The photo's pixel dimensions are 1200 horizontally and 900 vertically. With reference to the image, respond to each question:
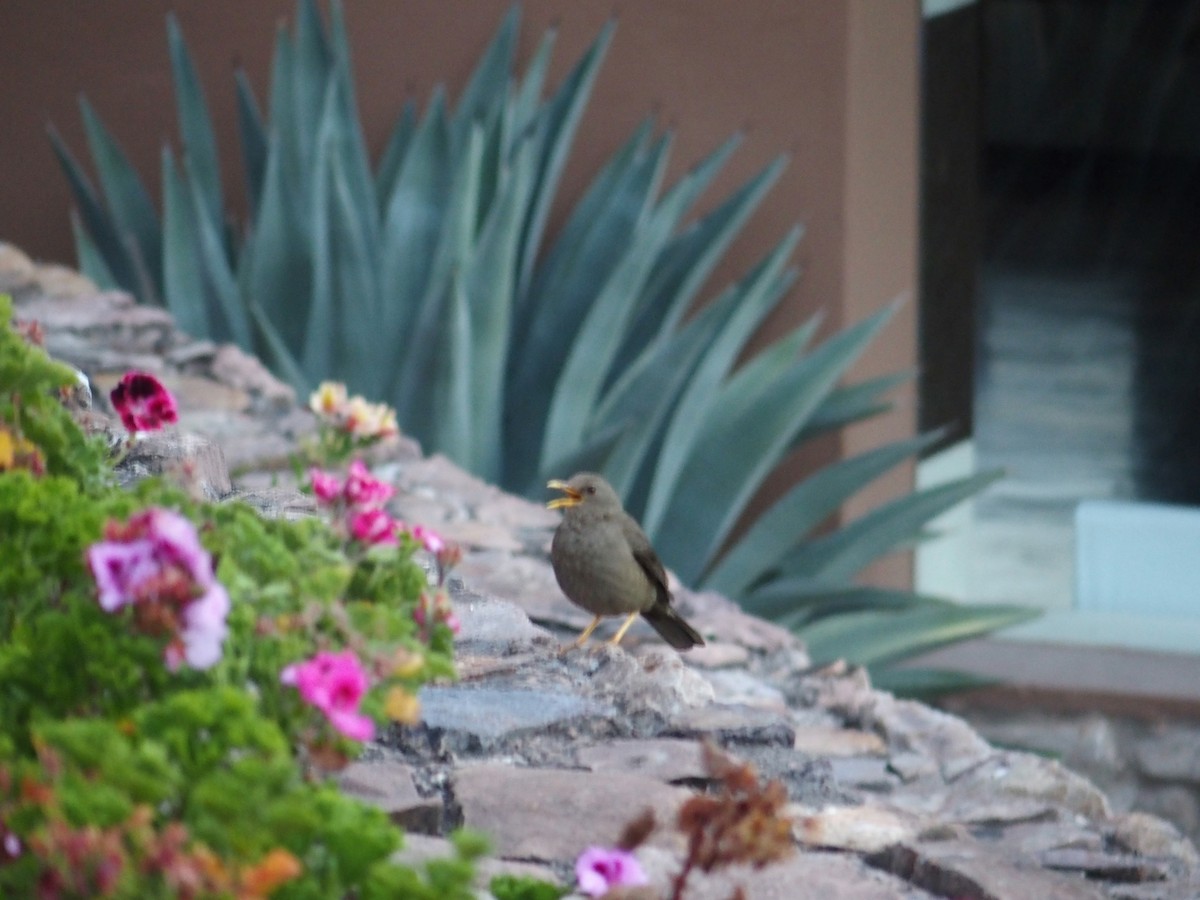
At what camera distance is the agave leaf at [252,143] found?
16.0ft


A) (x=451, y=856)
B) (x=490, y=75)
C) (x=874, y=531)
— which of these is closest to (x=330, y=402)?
(x=451, y=856)

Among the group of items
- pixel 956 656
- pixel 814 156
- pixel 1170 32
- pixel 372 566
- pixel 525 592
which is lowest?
pixel 956 656

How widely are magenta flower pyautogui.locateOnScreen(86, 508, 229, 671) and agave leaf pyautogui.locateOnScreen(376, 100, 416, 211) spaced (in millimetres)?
3608

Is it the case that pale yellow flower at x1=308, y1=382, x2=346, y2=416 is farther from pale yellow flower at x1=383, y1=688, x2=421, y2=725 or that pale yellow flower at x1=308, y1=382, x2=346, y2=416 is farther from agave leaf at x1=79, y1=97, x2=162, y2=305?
agave leaf at x1=79, y1=97, x2=162, y2=305

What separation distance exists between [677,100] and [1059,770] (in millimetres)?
2785

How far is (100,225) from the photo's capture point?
494 centimetres

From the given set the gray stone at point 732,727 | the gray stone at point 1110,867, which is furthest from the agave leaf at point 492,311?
the gray stone at point 1110,867

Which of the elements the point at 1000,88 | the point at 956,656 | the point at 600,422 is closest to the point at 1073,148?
the point at 1000,88

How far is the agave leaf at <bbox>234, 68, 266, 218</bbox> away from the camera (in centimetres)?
488

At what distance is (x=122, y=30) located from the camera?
5.39 m

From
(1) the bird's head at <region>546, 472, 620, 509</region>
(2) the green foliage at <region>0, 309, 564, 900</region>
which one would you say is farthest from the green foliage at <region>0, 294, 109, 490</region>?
(1) the bird's head at <region>546, 472, 620, 509</region>

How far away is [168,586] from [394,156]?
149 inches

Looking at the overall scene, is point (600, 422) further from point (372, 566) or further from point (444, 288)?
point (372, 566)

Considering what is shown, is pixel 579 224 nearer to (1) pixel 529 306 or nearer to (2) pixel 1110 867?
(1) pixel 529 306
